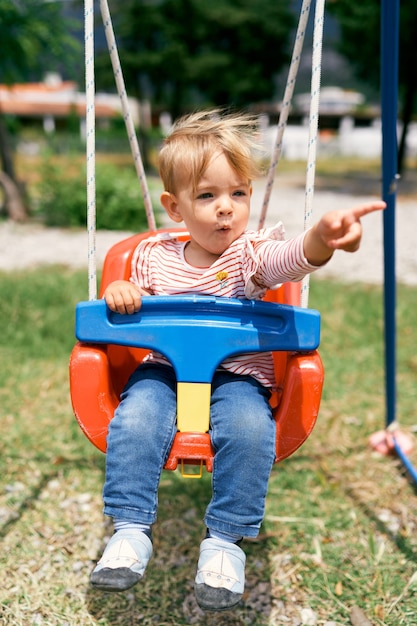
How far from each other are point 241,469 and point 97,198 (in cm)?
731

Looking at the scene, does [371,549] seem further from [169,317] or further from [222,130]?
[222,130]

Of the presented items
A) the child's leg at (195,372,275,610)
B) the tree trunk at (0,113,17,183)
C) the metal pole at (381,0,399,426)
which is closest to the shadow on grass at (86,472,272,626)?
the child's leg at (195,372,275,610)

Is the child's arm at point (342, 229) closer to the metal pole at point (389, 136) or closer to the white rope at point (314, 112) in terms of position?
the white rope at point (314, 112)

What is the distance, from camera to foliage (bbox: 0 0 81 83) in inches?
347

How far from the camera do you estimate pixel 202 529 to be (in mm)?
2648

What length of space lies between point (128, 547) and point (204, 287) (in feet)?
2.51

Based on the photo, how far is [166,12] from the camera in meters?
24.3

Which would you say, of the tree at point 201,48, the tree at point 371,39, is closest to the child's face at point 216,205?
the tree at point 371,39

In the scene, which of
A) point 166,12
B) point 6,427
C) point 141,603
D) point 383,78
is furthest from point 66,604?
point 166,12

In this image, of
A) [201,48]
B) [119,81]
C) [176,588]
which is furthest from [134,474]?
[201,48]

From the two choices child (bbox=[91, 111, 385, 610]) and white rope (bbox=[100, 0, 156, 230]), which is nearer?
child (bbox=[91, 111, 385, 610])

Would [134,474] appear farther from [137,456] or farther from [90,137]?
[90,137]

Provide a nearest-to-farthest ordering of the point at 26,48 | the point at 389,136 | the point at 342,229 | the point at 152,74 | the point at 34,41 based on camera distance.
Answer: the point at 342,229 → the point at 389,136 → the point at 26,48 → the point at 34,41 → the point at 152,74

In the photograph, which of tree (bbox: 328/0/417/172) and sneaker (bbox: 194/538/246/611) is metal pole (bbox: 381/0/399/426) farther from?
tree (bbox: 328/0/417/172)
